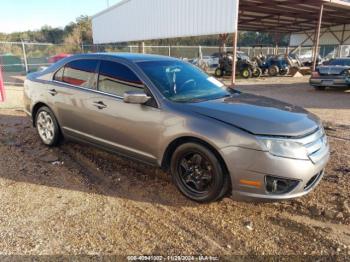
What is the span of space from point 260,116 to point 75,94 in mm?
2748

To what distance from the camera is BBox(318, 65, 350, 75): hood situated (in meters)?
13.2

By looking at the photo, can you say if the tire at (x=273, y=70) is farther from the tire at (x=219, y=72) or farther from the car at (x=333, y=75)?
the car at (x=333, y=75)

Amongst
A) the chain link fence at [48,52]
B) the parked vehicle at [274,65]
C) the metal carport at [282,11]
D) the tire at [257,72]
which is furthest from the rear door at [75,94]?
the parked vehicle at [274,65]

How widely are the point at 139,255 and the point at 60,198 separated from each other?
1.50 meters

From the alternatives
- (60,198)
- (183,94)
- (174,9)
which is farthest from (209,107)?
(174,9)

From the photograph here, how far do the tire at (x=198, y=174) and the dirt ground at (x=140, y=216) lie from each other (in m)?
0.17

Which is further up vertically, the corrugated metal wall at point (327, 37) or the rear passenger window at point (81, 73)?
the corrugated metal wall at point (327, 37)

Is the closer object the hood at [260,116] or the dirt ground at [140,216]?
the dirt ground at [140,216]

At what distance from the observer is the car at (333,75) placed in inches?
518

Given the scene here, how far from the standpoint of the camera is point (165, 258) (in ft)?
8.91

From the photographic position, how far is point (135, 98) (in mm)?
3695

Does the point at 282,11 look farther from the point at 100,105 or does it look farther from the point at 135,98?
the point at 135,98

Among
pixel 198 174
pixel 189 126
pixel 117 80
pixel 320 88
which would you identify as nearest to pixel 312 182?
pixel 198 174

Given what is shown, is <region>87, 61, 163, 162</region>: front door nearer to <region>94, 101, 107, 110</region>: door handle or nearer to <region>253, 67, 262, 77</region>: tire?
<region>94, 101, 107, 110</region>: door handle
